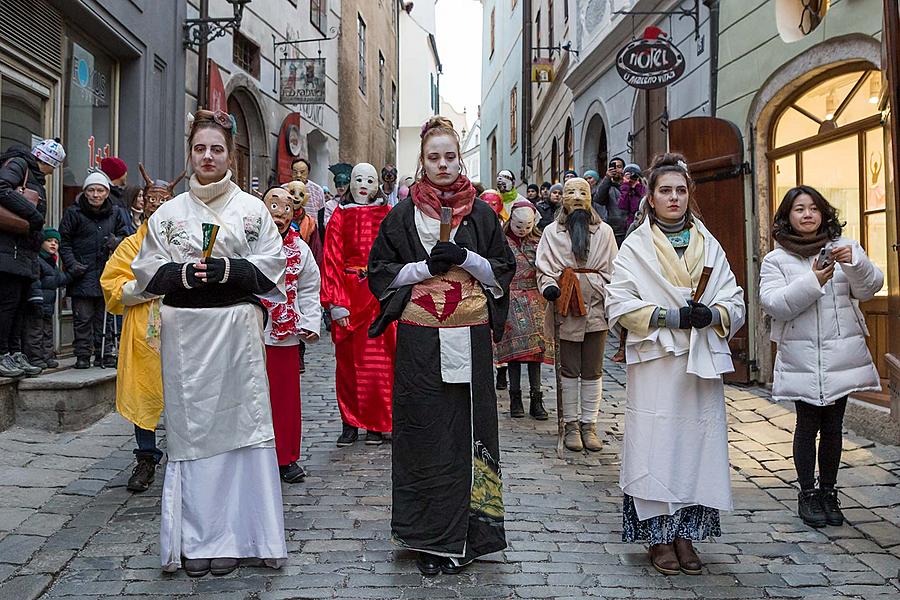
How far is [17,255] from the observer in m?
6.36

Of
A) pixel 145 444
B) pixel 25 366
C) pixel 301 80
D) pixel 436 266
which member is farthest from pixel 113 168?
pixel 301 80

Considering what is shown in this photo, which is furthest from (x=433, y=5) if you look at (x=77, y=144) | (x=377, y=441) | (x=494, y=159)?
(x=377, y=441)

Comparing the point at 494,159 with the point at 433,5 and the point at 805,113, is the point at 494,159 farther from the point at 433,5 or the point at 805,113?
the point at 805,113

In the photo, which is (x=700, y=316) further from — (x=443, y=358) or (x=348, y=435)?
(x=348, y=435)

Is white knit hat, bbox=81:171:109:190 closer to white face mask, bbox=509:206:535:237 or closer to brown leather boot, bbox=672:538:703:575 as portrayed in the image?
white face mask, bbox=509:206:535:237

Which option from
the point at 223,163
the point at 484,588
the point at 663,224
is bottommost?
the point at 484,588

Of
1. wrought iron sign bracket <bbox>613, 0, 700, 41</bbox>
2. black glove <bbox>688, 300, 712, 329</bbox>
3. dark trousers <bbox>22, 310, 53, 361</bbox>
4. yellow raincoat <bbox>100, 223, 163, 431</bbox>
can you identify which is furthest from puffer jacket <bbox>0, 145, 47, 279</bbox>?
wrought iron sign bracket <bbox>613, 0, 700, 41</bbox>

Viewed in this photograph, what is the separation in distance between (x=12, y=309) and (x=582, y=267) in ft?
13.8

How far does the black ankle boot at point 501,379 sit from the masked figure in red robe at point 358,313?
260 centimetres

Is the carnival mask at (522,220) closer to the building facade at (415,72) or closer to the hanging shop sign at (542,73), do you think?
the hanging shop sign at (542,73)

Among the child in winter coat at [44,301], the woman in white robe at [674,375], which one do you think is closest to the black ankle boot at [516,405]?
the woman in white robe at [674,375]

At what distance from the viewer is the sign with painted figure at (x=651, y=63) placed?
10516 mm

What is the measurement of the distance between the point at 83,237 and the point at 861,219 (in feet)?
21.2

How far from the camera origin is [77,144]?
30.9 ft
